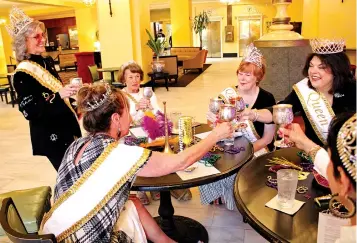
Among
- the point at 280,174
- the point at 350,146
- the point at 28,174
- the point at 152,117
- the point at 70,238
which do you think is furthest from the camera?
the point at 28,174

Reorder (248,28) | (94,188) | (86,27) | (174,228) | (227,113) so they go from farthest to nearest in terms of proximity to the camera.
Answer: (248,28)
(86,27)
(174,228)
(227,113)
(94,188)

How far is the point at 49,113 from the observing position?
2.30 m

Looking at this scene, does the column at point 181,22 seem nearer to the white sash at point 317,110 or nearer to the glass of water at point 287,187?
the white sash at point 317,110

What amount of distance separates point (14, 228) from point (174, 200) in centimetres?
A: 193

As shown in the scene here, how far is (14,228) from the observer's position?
4.52 ft

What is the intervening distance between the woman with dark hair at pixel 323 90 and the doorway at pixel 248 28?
683 inches

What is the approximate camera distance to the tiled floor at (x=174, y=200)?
2666mm

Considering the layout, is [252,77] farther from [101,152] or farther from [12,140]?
[12,140]

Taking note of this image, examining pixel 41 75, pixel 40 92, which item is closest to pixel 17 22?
pixel 41 75

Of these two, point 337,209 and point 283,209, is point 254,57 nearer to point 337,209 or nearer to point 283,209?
point 283,209

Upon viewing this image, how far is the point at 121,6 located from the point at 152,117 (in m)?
6.96

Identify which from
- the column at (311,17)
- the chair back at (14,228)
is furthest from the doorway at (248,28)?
the chair back at (14,228)

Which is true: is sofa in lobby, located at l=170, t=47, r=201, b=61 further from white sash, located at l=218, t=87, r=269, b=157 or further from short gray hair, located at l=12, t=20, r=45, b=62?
short gray hair, located at l=12, t=20, r=45, b=62

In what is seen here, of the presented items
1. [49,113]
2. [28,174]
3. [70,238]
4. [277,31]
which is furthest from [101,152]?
[277,31]
